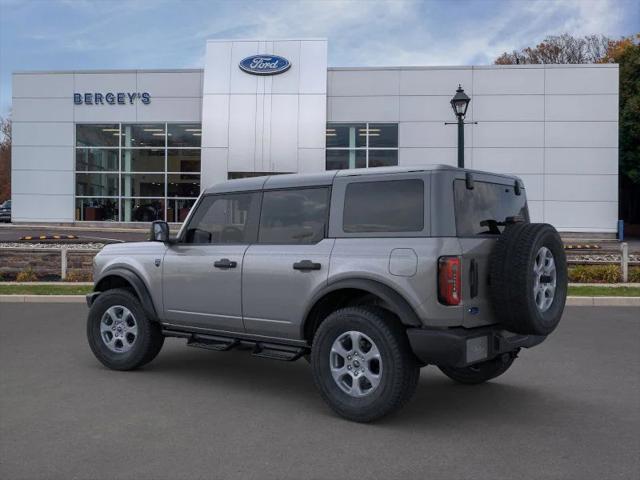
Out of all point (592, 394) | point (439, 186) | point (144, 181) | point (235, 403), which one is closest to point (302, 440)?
point (235, 403)

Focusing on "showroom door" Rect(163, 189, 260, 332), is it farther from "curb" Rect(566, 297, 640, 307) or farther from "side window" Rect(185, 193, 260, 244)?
"curb" Rect(566, 297, 640, 307)

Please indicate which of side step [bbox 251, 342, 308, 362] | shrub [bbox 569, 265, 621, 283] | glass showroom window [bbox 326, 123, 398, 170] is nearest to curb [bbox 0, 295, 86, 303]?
side step [bbox 251, 342, 308, 362]

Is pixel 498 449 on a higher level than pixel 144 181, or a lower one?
lower

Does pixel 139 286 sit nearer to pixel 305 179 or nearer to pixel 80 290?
pixel 305 179

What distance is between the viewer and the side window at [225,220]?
5766 mm

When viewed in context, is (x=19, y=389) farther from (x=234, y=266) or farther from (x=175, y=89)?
(x=175, y=89)

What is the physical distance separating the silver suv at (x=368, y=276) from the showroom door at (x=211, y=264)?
0.01m

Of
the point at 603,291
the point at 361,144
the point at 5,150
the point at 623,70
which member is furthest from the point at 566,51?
the point at 5,150

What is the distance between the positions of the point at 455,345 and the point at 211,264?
241 cm

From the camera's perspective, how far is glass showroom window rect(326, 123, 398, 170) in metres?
30.7

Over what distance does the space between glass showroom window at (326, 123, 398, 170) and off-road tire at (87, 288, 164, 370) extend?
968 inches

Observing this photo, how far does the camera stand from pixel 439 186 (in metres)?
4.71

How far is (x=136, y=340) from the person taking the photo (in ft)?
21.1

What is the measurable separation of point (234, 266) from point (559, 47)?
48769mm
